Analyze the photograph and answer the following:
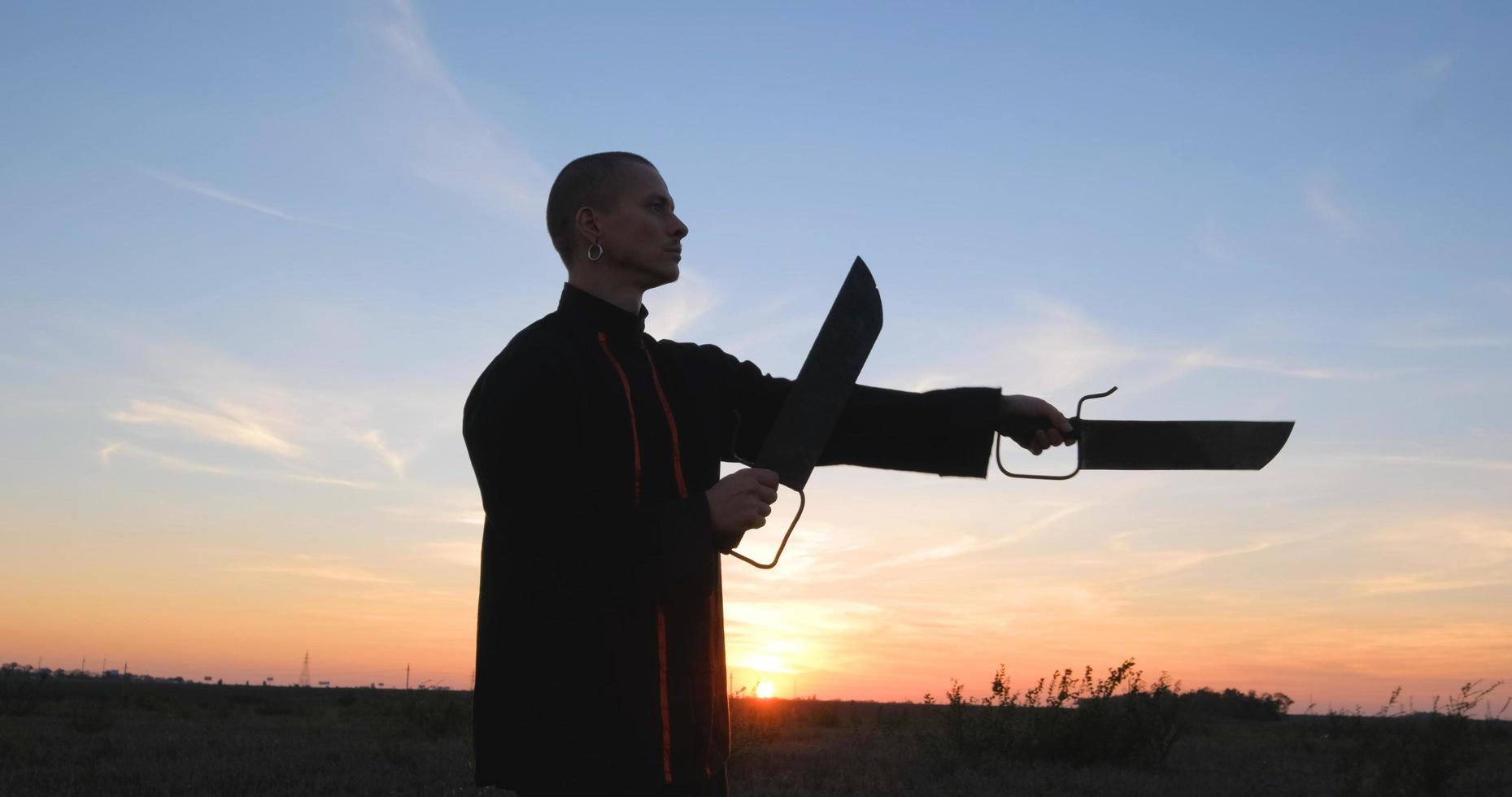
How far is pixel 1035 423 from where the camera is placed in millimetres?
2805

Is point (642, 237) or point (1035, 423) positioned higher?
point (642, 237)

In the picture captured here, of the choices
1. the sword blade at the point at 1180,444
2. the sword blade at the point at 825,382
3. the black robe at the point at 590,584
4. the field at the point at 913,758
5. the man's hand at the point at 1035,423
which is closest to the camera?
the black robe at the point at 590,584

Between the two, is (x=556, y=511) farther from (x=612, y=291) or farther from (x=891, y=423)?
(x=891, y=423)

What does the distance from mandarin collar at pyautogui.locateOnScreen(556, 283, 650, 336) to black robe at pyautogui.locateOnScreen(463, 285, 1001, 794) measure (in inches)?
3.4

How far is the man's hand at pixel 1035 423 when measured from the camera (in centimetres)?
278

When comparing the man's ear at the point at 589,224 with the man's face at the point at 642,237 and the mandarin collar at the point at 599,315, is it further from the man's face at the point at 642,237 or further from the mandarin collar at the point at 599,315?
the mandarin collar at the point at 599,315

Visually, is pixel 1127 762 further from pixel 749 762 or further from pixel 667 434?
pixel 667 434

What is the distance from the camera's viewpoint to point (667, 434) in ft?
7.70

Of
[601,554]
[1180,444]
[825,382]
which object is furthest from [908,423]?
[601,554]

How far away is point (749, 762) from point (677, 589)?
9.81m

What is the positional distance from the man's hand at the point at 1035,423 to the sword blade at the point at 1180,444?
1.9 inches

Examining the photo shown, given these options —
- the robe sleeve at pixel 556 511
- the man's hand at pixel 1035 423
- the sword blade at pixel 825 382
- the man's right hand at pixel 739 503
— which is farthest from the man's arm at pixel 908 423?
the robe sleeve at pixel 556 511

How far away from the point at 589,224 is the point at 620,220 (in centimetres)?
8

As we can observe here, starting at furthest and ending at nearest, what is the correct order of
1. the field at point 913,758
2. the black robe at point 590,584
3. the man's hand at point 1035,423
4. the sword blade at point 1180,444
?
the field at point 913,758, the man's hand at point 1035,423, the sword blade at point 1180,444, the black robe at point 590,584
